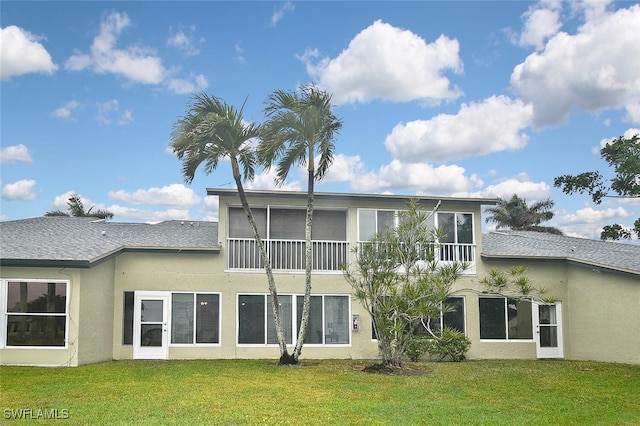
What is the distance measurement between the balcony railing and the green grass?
11.6 feet

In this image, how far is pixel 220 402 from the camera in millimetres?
10906

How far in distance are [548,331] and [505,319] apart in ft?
5.22

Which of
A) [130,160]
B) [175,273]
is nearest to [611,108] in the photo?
[175,273]

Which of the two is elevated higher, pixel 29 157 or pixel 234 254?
pixel 29 157

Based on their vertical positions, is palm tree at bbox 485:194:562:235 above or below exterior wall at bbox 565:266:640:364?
above

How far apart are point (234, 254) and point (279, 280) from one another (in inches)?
66.5

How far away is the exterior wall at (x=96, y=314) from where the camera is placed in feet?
53.6

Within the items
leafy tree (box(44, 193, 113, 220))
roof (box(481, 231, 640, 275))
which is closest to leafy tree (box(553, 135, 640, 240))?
roof (box(481, 231, 640, 275))

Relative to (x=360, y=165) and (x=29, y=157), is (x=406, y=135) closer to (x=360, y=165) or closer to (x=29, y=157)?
(x=360, y=165)

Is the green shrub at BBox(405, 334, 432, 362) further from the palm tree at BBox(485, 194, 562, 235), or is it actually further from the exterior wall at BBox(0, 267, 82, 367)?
the palm tree at BBox(485, 194, 562, 235)

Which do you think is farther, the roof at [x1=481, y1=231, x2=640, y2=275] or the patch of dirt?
the roof at [x1=481, y1=231, x2=640, y2=275]

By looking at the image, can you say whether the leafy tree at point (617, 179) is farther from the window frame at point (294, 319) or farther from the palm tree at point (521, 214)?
the palm tree at point (521, 214)

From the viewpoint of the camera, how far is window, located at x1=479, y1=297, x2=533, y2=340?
20.1m

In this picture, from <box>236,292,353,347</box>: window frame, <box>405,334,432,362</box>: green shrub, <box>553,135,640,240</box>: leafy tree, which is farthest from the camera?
<box>236,292,353,347</box>: window frame
